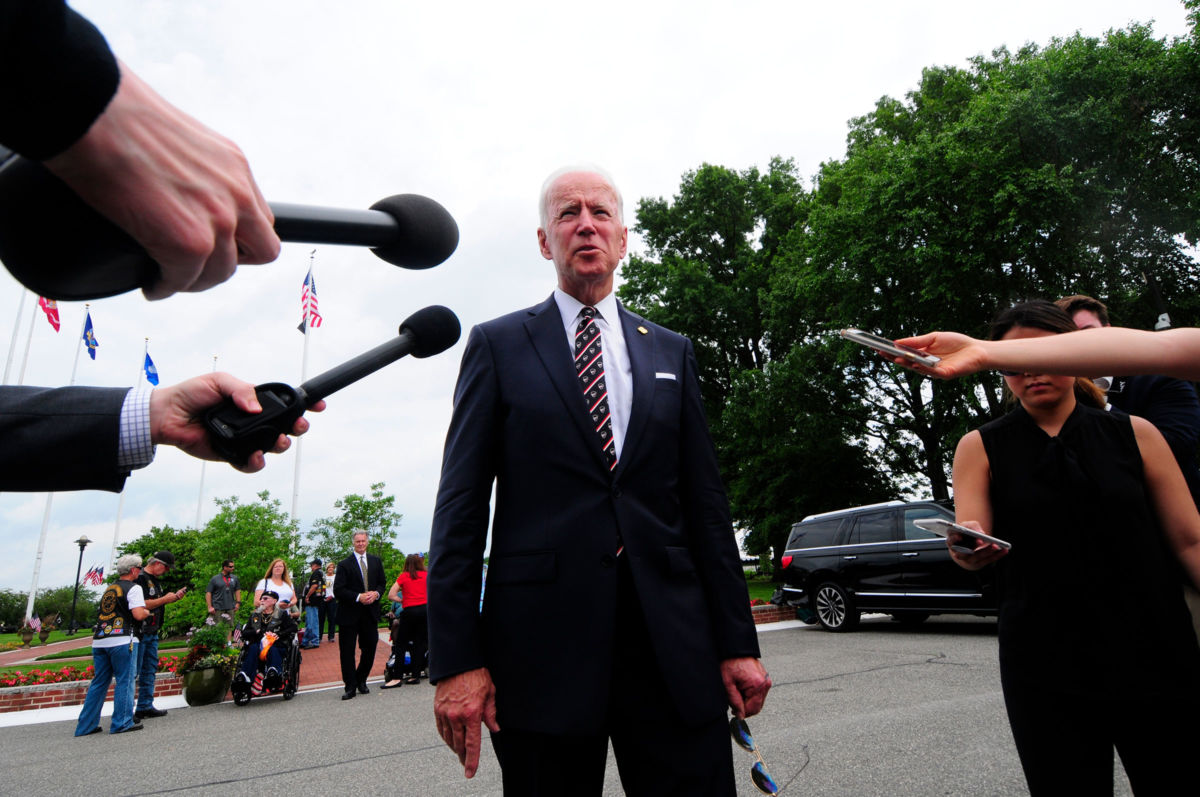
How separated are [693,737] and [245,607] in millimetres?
18115

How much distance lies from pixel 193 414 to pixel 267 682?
31.7 feet

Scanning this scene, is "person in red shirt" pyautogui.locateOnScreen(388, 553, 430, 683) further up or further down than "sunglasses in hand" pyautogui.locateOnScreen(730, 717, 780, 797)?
further up

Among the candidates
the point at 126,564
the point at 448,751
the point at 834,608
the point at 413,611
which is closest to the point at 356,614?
the point at 413,611

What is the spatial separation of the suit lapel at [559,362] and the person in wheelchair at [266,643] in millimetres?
8988

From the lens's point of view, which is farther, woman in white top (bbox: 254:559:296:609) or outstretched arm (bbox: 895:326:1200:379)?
woman in white top (bbox: 254:559:296:609)

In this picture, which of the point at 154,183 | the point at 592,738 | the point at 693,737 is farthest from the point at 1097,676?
the point at 154,183

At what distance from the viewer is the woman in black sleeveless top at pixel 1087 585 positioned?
1910mm

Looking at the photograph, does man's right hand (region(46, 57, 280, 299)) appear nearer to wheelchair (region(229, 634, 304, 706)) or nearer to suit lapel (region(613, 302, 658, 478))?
suit lapel (region(613, 302, 658, 478))

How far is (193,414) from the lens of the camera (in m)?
1.20

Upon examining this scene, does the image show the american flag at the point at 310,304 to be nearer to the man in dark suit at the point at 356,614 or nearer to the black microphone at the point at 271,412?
the man in dark suit at the point at 356,614

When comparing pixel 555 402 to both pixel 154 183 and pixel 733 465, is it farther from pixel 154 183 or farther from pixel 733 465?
pixel 733 465

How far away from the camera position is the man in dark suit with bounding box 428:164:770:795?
178 centimetres

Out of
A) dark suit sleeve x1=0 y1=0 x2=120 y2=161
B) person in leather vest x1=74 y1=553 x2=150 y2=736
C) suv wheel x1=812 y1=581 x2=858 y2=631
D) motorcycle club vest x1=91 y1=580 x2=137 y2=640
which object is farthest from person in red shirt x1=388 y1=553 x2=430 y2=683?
dark suit sleeve x1=0 y1=0 x2=120 y2=161

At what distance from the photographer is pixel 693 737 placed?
5.87 ft
